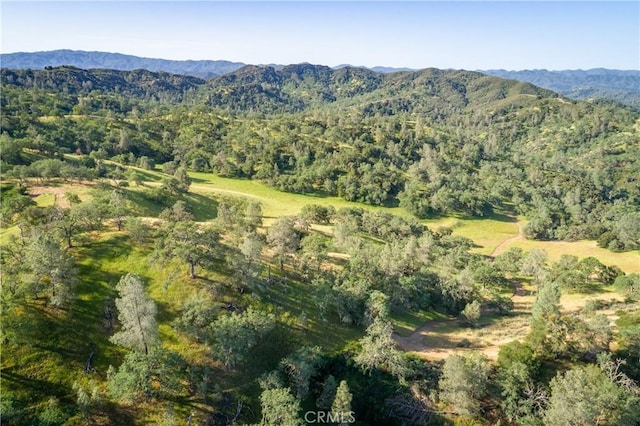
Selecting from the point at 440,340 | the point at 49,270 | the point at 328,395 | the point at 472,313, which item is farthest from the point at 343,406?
the point at 49,270

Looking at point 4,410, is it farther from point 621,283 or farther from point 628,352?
point 621,283

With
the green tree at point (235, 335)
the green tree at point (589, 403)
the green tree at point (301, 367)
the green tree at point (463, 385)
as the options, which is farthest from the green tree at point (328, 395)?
the green tree at point (589, 403)

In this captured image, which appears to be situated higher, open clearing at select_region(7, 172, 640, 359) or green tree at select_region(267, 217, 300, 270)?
green tree at select_region(267, 217, 300, 270)

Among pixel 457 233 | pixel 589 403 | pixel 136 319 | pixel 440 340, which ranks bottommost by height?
pixel 457 233

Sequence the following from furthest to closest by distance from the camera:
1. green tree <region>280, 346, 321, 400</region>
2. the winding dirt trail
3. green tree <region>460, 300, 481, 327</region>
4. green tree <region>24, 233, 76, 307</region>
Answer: green tree <region>460, 300, 481, 327</region> → the winding dirt trail → green tree <region>24, 233, 76, 307</region> → green tree <region>280, 346, 321, 400</region>

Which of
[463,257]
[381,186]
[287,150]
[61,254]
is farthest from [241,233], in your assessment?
[287,150]

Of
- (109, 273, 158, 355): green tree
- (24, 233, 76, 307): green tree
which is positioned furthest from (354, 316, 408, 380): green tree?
(24, 233, 76, 307): green tree

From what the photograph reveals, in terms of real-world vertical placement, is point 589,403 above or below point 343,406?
above

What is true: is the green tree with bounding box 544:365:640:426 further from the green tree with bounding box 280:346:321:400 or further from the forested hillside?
the green tree with bounding box 280:346:321:400

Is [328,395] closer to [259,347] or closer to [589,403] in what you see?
[259,347]
